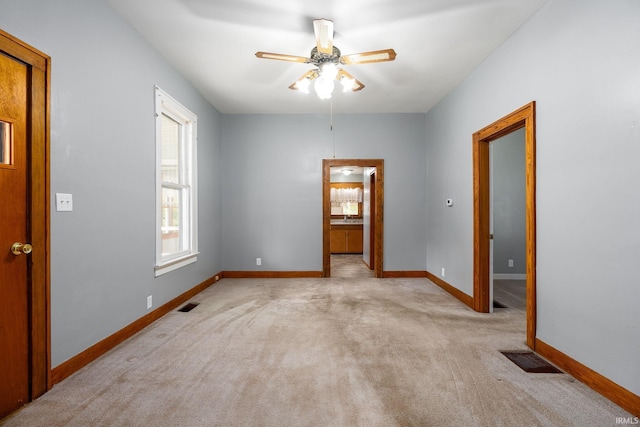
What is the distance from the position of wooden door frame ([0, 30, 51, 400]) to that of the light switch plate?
0.30ft

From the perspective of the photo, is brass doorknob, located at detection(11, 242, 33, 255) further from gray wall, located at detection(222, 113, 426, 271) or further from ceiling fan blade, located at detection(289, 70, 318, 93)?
gray wall, located at detection(222, 113, 426, 271)

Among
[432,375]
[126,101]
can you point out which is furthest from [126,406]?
[126,101]

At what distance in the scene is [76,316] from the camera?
216 centimetres

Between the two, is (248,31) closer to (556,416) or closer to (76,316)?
(76,316)

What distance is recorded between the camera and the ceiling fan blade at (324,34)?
2.37 m

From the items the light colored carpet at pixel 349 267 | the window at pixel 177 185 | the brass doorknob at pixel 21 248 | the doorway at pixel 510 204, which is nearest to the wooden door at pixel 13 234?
the brass doorknob at pixel 21 248

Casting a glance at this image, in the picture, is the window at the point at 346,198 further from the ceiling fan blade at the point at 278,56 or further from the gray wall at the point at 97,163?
the ceiling fan blade at the point at 278,56

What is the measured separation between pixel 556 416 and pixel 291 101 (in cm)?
451

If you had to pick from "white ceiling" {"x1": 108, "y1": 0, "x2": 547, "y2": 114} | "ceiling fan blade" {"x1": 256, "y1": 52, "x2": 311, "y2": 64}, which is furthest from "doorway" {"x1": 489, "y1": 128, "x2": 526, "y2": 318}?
"ceiling fan blade" {"x1": 256, "y1": 52, "x2": 311, "y2": 64}

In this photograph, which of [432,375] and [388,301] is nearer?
[432,375]

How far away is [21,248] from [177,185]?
2.12 m

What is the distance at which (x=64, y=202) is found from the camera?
6.77 ft

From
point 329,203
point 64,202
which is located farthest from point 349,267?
point 64,202

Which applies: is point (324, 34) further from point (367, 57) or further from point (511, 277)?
point (511, 277)
